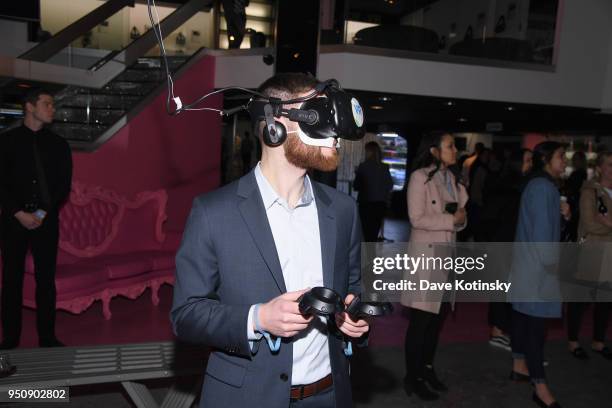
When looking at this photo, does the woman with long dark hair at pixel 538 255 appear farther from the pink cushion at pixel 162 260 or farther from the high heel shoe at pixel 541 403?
the pink cushion at pixel 162 260

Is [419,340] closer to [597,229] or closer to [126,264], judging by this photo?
[597,229]

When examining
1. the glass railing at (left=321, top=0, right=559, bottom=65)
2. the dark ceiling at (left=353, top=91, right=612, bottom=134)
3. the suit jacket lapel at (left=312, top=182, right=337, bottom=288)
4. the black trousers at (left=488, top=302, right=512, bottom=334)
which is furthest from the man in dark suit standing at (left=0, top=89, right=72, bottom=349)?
the dark ceiling at (left=353, top=91, right=612, bottom=134)

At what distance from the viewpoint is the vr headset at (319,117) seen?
1456mm

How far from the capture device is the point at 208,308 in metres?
1.42

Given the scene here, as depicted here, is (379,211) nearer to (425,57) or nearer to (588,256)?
(425,57)

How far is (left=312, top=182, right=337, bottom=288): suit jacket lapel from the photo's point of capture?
5.26 ft

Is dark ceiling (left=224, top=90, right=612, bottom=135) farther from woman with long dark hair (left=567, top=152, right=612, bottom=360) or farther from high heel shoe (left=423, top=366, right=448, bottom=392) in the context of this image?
high heel shoe (left=423, top=366, right=448, bottom=392)

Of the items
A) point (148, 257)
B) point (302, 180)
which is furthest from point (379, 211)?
point (302, 180)

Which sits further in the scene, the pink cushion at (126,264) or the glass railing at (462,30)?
the glass railing at (462,30)

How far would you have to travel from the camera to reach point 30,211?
12.2ft

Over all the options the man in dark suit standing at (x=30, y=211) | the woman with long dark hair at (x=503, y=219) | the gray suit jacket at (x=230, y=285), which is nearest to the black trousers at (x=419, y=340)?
the woman with long dark hair at (x=503, y=219)

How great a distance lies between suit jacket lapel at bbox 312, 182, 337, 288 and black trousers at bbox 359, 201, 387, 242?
6130 millimetres

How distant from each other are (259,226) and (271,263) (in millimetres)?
116

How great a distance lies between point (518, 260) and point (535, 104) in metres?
6.04
